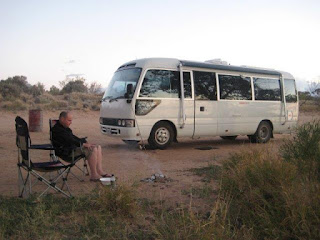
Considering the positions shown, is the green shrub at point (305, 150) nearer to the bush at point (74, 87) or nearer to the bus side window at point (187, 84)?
the bus side window at point (187, 84)

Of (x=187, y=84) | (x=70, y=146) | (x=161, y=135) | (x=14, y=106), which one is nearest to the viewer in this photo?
(x=70, y=146)

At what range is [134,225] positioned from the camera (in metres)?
4.43

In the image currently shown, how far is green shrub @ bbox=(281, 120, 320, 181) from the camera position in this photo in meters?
5.68

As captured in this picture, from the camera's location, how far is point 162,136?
35.3 ft

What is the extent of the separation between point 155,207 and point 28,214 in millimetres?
1609

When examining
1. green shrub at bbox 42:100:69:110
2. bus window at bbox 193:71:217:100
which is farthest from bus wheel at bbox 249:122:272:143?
green shrub at bbox 42:100:69:110

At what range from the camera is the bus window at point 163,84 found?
10359 millimetres

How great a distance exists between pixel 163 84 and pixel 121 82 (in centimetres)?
125

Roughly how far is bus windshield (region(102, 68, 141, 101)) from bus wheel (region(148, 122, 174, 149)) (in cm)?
133

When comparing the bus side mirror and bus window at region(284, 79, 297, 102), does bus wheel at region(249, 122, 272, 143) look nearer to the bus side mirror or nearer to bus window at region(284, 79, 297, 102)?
bus window at region(284, 79, 297, 102)

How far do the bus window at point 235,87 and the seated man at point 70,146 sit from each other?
6.22 metres

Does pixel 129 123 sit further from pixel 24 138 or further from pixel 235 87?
pixel 24 138

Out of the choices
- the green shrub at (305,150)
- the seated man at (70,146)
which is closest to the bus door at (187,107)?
the green shrub at (305,150)

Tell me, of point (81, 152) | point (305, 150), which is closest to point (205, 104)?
point (305, 150)
